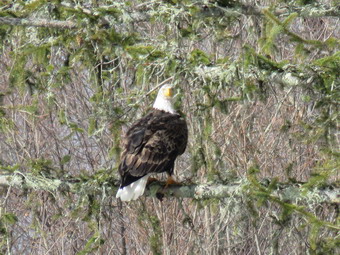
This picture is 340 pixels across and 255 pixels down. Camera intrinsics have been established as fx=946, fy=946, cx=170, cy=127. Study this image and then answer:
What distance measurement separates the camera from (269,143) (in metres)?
8.90

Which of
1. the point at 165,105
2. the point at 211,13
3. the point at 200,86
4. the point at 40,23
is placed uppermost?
the point at 211,13

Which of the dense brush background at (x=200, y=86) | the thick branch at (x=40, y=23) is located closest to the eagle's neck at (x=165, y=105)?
the dense brush background at (x=200, y=86)

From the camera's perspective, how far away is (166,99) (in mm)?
6754

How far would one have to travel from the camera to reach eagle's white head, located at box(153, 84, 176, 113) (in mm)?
6754

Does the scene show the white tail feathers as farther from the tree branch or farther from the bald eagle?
the tree branch

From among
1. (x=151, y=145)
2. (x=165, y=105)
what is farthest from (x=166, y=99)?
(x=151, y=145)

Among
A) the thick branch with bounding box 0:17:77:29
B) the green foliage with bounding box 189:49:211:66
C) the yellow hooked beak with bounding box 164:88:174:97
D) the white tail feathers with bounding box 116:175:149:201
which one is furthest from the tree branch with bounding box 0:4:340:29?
the white tail feathers with bounding box 116:175:149:201

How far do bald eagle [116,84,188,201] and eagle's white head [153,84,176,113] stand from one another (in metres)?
0.08

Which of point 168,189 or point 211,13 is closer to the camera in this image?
point 211,13

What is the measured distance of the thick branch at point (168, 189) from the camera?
5184 millimetres

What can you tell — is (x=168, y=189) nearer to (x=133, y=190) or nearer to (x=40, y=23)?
(x=133, y=190)

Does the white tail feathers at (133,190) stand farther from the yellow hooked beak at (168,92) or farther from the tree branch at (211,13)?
the tree branch at (211,13)

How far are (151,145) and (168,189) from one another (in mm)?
428

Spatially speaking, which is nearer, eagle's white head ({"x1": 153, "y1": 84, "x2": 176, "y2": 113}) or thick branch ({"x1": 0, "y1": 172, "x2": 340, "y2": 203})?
thick branch ({"x1": 0, "y1": 172, "x2": 340, "y2": 203})
